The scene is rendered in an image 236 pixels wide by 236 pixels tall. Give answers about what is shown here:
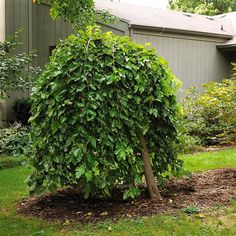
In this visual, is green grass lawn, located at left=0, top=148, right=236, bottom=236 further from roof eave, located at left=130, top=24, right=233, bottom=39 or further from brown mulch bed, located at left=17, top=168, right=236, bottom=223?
roof eave, located at left=130, top=24, right=233, bottom=39

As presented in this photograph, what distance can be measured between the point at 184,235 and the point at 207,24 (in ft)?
43.1

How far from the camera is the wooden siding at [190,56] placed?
42.1 feet

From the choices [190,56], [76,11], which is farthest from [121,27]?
[190,56]

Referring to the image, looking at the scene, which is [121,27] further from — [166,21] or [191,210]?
[191,210]

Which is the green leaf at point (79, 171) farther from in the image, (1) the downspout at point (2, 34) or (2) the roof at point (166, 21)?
(1) the downspout at point (2, 34)

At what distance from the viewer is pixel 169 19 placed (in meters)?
14.3

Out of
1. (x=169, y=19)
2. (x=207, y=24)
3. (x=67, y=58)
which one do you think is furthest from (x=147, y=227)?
(x=207, y=24)

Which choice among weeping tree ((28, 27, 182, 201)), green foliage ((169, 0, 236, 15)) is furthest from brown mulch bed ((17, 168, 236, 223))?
green foliage ((169, 0, 236, 15))

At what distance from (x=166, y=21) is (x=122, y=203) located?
10.3 metres

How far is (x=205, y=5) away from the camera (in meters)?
27.5

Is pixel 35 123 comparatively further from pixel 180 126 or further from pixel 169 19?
pixel 169 19

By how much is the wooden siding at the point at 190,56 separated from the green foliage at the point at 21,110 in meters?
3.92

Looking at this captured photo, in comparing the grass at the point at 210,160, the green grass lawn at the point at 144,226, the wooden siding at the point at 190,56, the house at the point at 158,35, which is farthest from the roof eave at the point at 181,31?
the green grass lawn at the point at 144,226

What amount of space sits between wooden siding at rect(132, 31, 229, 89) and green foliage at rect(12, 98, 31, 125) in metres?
3.92
